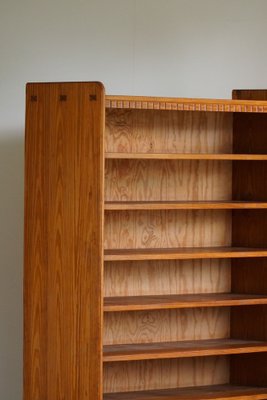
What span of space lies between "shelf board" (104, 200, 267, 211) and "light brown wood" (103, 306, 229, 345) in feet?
1.96

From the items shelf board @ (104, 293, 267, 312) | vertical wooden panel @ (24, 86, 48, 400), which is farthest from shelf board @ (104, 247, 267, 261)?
vertical wooden panel @ (24, 86, 48, 400)

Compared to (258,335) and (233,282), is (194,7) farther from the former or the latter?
(258,335)

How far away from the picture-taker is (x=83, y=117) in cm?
360

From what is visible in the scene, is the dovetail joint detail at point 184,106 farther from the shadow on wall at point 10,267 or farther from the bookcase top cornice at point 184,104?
the shadow on wall at point 10,267

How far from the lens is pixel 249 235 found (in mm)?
4129

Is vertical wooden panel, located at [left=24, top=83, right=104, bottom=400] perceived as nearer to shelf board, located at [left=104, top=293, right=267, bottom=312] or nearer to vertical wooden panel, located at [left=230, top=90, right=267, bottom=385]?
shelf board, located at [left=104, top=293, right=267, bottom=312]

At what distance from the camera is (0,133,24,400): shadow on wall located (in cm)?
433

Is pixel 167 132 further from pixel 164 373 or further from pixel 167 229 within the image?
pixel 164 373

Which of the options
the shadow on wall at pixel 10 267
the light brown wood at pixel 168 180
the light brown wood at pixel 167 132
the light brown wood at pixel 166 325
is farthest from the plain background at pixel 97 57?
the light brown wood at pixel 166 325

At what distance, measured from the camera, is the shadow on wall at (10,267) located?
433 centimetres

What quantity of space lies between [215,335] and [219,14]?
179 cm

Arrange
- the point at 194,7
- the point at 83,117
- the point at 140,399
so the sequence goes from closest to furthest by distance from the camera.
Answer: the point at 83,117
the point at 140,399
the point at 194,7

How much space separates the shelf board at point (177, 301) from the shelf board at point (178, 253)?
0.22 meters

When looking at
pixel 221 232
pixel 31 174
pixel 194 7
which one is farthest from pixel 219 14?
pixel 31 174
